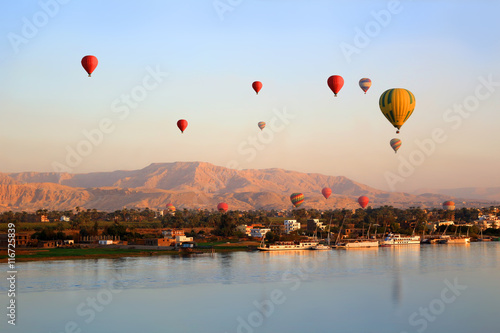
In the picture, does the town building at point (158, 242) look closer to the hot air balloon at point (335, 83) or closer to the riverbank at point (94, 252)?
the riverbank at point (94, 252)

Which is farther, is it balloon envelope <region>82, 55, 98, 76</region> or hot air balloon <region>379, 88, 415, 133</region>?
hot air balloon <region>379, 88, 415, 133</region>

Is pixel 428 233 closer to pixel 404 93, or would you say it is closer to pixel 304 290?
pixel 404 93

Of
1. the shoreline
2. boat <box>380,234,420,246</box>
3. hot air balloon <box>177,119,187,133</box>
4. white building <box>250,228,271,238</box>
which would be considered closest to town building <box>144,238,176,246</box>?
the shoreline

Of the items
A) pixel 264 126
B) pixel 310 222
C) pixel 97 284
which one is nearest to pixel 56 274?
pixel 97 284

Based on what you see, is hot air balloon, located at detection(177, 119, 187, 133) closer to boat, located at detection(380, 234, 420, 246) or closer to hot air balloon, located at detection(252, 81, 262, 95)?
hot air balloon, located at detection(252, 81, 262, 95)

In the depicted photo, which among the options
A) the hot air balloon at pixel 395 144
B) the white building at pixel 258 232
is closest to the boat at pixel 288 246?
the white building at pixel 258 232

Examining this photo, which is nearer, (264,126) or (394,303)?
(394,303)

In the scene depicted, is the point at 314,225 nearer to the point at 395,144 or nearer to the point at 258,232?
the point at 258,232
